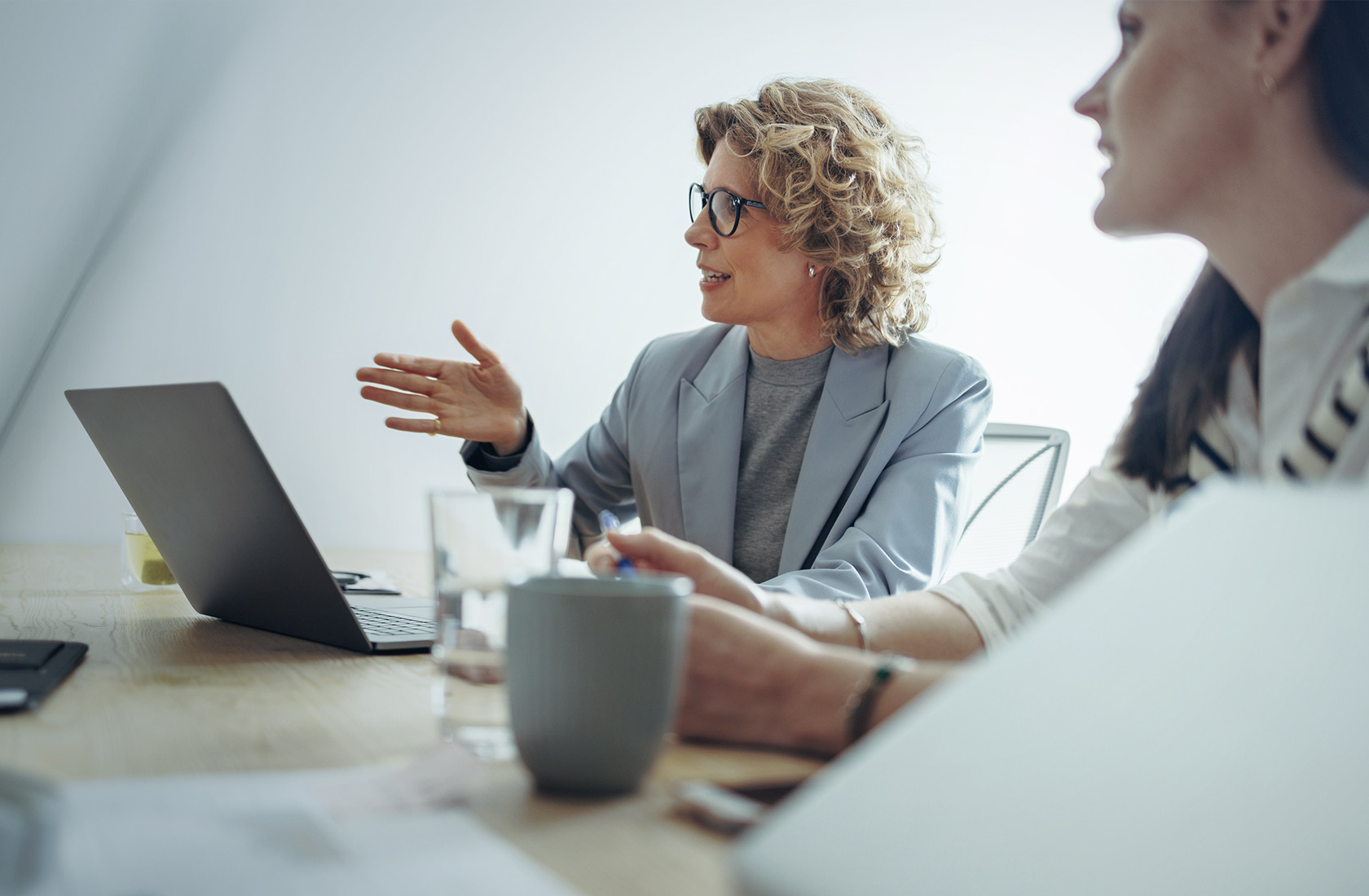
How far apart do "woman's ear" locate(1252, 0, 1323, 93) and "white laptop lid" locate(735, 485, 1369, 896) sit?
0.51m

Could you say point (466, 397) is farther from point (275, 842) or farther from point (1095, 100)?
point (275, 842)

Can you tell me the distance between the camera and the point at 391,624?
95 centimetres

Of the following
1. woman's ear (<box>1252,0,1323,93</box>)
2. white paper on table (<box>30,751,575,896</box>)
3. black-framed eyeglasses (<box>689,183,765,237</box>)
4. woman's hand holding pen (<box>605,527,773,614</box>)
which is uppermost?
woman's ear (<box>1252,0,1323,93</box>)

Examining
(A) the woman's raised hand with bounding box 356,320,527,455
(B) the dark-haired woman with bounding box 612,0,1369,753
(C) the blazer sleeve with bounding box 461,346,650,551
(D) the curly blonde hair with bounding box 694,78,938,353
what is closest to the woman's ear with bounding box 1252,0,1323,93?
(B) the dark-haired woman with bounding box 612,0,1369,753

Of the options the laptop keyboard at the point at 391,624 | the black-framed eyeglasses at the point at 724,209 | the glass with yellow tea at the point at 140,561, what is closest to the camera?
the laptop keyboard at the point at 391,624

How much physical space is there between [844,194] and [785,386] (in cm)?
35

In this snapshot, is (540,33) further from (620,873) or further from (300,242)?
(620,873)

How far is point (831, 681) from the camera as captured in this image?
0.58m

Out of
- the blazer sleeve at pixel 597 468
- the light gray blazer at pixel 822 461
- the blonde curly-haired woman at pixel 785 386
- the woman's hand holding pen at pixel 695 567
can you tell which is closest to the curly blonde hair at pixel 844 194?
the blonde curly-haired woman at pixel 785 386

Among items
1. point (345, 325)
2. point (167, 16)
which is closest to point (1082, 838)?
point (345, 325)

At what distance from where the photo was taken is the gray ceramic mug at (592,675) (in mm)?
441

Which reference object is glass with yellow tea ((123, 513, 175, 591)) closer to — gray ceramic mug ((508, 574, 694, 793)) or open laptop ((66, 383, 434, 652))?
open laptop ((66, 383, 434, 652))

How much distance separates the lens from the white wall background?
2086mm

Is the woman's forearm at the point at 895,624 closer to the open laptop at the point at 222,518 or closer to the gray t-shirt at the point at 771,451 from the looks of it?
the open laptop at the point at 222,518
